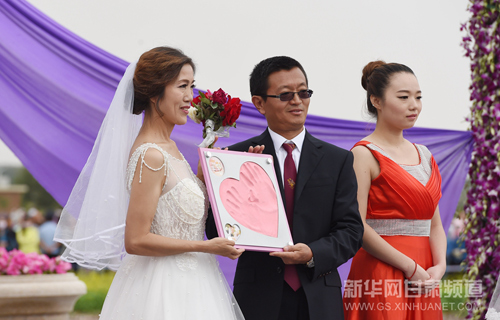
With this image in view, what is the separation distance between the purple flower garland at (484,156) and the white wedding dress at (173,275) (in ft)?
9.10

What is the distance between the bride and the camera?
97.0 inches

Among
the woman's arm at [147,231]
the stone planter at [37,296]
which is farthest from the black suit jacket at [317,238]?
the stone planter at [37,296]

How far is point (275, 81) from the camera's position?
9.76ft

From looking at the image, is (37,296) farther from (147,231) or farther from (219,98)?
(219,98)

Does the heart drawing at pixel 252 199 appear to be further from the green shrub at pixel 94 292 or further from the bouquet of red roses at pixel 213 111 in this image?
the green shrub at pixel 94 292

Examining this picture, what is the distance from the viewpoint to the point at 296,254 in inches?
100

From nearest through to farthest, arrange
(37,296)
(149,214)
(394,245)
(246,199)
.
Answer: (149,214) < (246,199) < (394,245) < (37,296)

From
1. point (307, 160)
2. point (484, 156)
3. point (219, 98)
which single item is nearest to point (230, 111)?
point (219, 98)

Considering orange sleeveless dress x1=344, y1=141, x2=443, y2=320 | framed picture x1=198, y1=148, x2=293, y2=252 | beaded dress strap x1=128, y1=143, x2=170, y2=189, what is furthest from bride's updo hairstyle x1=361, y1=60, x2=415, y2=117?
beaded dress strap x1=128, y1=143, x2=170, y2=189

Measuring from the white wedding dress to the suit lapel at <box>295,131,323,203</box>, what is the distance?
0.46 m

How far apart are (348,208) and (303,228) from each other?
24 centimetres

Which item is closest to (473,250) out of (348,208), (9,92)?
(348,208)

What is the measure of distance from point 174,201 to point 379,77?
4.80ft

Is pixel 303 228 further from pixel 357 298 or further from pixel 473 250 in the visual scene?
pixel 473 250
